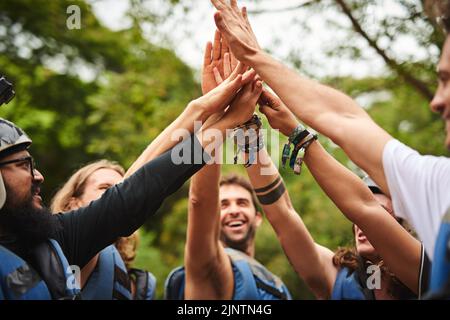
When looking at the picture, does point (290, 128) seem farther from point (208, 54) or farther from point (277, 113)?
point (208, 54)

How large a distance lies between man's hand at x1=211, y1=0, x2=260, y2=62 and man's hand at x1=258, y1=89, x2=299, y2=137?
46 cm

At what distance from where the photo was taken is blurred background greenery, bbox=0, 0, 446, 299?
625 centimetres

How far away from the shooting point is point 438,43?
568 cm

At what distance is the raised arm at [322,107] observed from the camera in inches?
89.6

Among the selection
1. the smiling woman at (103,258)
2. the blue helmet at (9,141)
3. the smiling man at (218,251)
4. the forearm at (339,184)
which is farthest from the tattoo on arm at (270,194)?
the blue helmet at (9,141)

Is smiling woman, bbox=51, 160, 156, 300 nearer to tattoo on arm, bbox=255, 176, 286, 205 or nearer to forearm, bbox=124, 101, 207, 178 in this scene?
forearm, bbox=124, 101, 207, 178

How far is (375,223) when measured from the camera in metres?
2.96

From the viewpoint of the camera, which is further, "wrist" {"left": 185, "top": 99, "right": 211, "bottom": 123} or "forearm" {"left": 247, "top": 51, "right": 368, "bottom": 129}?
"wrist" {"left": 185, "top": 99, "right": 211, "bottom": 123}

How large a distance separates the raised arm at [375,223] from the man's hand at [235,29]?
0.73m

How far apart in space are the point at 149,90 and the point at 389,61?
4.08 meters

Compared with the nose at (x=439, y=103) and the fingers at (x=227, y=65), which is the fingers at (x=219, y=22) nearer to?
the fingers at (x=227, y=65)

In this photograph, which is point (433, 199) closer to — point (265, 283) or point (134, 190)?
point (134, 190)

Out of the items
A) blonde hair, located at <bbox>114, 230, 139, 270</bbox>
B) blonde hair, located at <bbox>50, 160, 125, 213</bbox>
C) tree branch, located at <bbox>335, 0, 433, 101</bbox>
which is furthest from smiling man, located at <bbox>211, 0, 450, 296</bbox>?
tree branch, located at <bbox>335, 0, 433, 101</bbox>

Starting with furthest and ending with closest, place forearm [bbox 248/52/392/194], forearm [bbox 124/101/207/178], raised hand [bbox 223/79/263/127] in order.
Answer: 1. raised hand [bbox 223/79/263/127]
2. forearm [bbox 124/101/207/178]
3. forearm [bbox 248/52/392/194]
